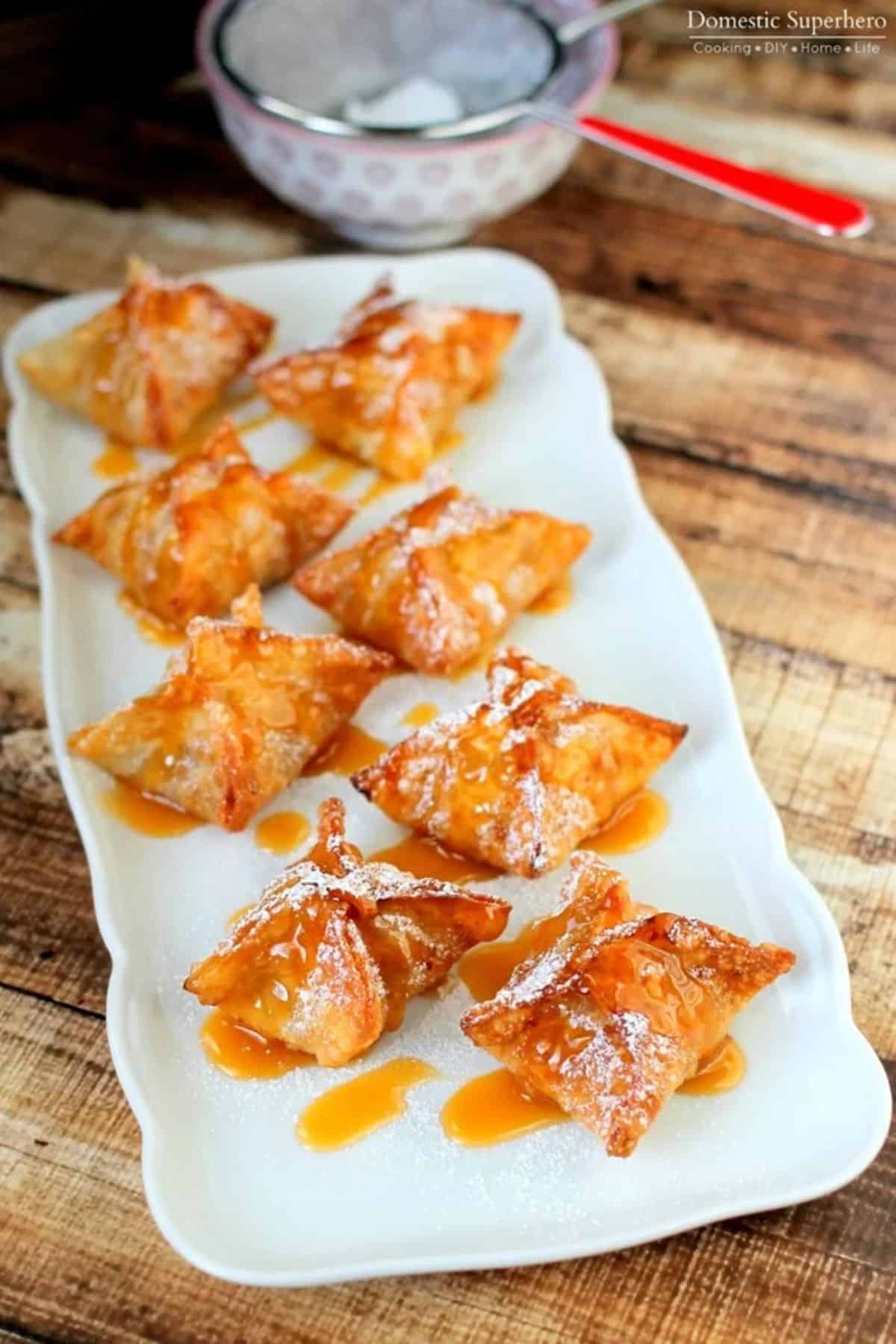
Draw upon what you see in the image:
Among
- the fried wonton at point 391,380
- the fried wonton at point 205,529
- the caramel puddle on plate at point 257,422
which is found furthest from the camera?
the caramel puddle on plate at point 257,422

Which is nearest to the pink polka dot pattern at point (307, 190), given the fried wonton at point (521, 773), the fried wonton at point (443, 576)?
the fried wonton at point (443, 576)

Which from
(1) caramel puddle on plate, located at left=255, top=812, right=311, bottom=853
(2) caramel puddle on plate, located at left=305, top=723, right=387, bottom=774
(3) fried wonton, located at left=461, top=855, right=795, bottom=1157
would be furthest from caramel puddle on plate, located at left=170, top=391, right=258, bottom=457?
(3) fried wonton, located at left=461, top=855, right=795, bottom=1157

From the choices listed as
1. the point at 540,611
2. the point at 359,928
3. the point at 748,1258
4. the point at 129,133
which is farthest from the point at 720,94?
the point at 748,1258

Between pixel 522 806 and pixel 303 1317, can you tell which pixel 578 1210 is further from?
→ pixel 522 806

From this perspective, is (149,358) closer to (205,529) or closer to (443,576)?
(205,529)

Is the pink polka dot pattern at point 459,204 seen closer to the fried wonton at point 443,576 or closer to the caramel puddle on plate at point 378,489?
the caramel puddle on plate at point 378,489
